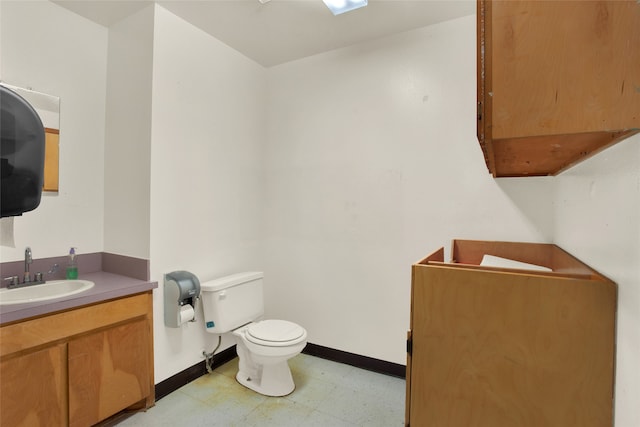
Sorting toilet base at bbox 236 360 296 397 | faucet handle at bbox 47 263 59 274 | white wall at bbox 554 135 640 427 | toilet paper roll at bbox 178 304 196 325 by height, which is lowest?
toilet base at bbox 236 360 296 397

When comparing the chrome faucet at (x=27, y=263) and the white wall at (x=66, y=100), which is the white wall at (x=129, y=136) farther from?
the chrome faucet at (x=27, y=263)

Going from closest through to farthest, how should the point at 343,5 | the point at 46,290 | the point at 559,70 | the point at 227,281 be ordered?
the point at 559,70 < the point at 46,290 < the point at 343,5 < the point at 227,281

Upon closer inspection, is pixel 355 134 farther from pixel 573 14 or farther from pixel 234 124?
pixel 573 14

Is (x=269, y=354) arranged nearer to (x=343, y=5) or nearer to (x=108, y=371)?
(x=108, y=371)

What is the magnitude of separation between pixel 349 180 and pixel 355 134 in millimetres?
371

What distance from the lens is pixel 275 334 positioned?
2105 mm

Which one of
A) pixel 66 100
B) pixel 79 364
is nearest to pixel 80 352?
pixel 79 364

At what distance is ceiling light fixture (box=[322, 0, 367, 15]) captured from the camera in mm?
1914

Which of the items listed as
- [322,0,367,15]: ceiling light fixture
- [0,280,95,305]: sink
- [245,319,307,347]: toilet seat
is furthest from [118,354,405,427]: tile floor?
[322,0,367,15]: ceiling light fixture

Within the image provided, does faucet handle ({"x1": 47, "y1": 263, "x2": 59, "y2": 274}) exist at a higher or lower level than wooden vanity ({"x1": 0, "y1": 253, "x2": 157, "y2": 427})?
higher

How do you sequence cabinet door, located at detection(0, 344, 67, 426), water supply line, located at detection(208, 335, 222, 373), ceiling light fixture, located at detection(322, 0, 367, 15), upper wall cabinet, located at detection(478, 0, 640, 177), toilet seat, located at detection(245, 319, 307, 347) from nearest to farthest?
1. upper wall cabinet, located at detection(478, 0, 640, 177)
2. cabinet door, located at detection(0, 344, 67, 426)
3. ceiling light fixture, located at detection(322, 0, 367, 15)
4. toilet seat, located at detection(245, 319, 307, 347)
5. water supply line, located at detection(208, 335, 222, 373)

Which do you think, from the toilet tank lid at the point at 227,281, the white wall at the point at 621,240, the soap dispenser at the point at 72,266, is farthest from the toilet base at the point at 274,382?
the white wall at the point at 621,240

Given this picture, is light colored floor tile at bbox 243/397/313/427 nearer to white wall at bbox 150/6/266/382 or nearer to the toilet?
the toilet

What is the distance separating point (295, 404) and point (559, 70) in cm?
215
